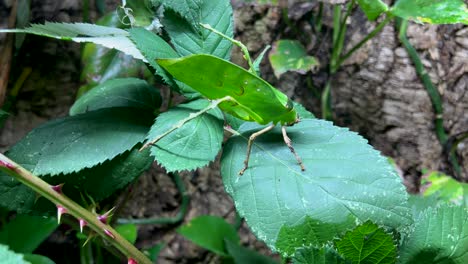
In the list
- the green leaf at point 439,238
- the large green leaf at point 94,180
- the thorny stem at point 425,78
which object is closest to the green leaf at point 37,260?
the large green leaf at point 94,180

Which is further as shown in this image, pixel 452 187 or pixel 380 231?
pixel 452 187

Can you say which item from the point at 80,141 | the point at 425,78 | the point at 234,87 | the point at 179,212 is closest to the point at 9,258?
the point at 80,141

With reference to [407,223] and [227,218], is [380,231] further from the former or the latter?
[227,218]

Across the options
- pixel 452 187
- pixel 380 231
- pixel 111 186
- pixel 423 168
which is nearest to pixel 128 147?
pixel 111 186

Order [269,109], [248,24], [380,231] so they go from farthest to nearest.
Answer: [248,24], [269,109], [380,231]

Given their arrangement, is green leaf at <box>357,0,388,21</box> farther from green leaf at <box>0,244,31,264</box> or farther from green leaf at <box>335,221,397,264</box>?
green leaf at <box>0,244,31,264</box>

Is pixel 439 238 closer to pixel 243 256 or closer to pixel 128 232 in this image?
pixel 243 256
